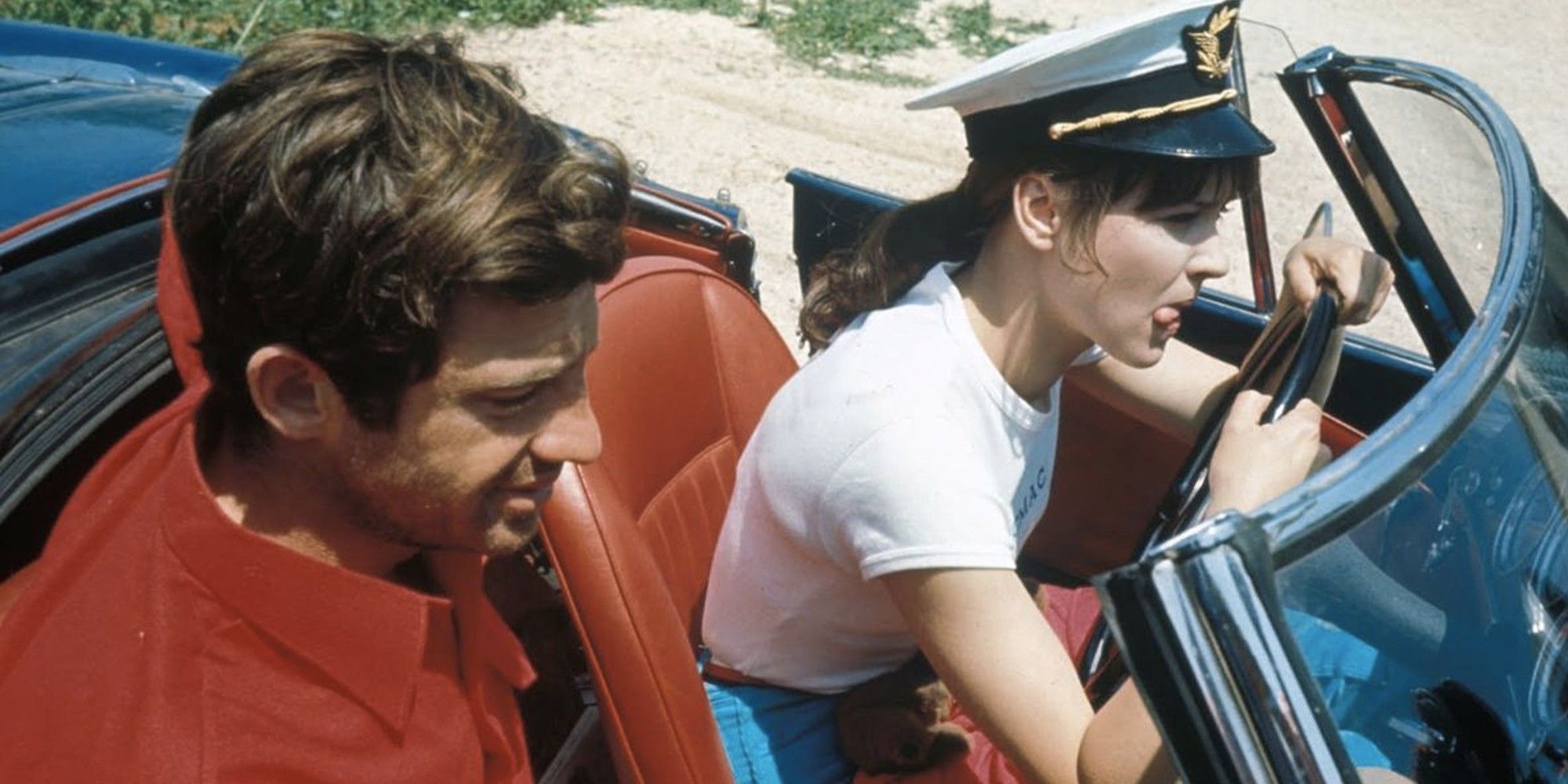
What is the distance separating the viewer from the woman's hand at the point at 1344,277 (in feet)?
7.07

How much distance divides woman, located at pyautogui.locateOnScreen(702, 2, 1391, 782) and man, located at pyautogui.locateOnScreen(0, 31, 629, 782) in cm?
42

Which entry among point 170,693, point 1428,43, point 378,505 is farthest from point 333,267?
point 1428,43

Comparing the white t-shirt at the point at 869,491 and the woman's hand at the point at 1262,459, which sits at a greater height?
the woman's hand at the point at 1262,459

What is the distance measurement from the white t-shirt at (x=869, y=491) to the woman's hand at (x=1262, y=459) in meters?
0.31

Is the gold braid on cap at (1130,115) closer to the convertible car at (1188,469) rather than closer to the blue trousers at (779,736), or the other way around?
the convertible car at (1188,469)

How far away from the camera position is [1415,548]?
4.83 ft

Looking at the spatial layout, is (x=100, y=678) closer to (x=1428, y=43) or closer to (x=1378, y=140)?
(x=1378, y=140)

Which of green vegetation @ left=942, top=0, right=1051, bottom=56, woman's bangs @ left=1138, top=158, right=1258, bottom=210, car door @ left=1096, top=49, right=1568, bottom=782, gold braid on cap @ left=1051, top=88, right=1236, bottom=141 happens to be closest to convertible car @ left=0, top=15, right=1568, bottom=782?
car door @ left=1096, top=49, right=1568, bottom=782

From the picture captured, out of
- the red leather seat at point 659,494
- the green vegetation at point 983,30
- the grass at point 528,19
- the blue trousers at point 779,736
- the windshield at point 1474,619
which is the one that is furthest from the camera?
the green vegetation at point 983,30

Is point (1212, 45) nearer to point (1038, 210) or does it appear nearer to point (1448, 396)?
point (1038, 210)

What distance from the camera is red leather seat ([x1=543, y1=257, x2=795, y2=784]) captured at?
5.76 feet

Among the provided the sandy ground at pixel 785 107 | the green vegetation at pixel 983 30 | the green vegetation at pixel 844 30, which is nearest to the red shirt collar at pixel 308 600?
the sandy ground at pixel 785 107

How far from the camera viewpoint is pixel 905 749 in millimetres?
2010

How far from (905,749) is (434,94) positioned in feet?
3.53
